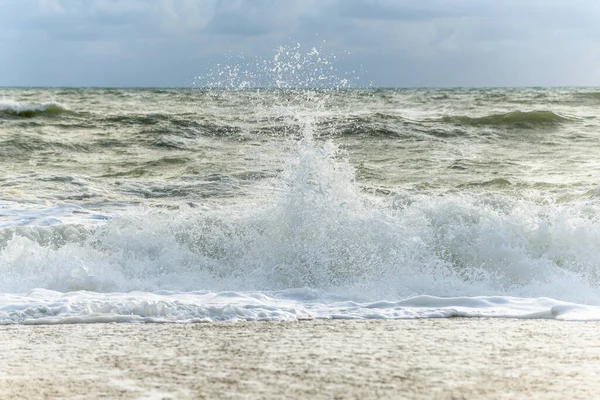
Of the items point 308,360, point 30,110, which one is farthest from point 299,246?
point 30,110

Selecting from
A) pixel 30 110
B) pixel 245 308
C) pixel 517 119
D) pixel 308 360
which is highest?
pixel 517 119

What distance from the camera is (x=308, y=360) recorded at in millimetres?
3332

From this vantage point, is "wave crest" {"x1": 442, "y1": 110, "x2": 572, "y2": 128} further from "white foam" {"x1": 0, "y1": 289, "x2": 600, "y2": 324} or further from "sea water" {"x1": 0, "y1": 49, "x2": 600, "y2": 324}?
"white foam" {"x1": 0, "y1": 289, "x2": 600, "y2": 324}

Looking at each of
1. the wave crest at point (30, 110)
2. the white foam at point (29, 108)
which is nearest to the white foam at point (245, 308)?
the wave crest at point (30, 110)

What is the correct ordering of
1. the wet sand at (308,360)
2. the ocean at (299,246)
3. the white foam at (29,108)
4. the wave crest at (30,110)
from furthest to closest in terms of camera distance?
the white foam at (29,108) → the wave crest at (30,110) → the ocean at (299,246) → the wet sand at (308,360)

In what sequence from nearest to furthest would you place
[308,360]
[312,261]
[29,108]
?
[308,360] < [312,261] < [29,108]

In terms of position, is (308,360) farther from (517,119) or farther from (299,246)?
(517,119)

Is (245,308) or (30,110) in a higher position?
(30,110)

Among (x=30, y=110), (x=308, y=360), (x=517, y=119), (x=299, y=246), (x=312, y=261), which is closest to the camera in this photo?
(x=308, y=360)

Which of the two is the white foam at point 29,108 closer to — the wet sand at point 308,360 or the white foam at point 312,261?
the white foam at point 312,261

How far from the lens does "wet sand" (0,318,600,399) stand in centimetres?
289

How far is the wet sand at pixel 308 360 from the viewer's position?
2895 millimetres

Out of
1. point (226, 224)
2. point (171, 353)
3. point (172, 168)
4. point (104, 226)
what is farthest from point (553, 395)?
point (172, 168)

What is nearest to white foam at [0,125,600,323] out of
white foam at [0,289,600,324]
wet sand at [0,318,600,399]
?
white foam at [0,289,600,324]
